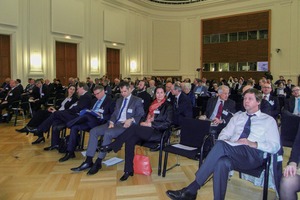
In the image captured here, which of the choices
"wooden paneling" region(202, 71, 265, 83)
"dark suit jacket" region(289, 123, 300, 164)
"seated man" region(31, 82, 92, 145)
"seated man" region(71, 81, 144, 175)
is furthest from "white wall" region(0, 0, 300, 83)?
"dark suit jacket" region(289, 123, 300, 164)

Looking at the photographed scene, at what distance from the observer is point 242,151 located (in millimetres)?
2916

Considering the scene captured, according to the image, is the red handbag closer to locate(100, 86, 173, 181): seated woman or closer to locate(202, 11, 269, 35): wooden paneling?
locate(100, 86, 173, 181): seated woman

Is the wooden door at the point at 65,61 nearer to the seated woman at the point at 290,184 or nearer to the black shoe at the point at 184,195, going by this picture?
the black shoe at the point at 184,195

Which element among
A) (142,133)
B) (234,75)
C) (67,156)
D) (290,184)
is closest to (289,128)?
(290,184)

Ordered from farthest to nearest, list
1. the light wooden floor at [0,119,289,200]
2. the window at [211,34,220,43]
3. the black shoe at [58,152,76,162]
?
1. the window at [211,34,220,43]
2. the black shoe at [58,152,76,162]
3. the light wooden floor at [0,119,289,200]

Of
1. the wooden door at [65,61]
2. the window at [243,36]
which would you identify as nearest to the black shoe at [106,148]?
the wooden door at [65,61]

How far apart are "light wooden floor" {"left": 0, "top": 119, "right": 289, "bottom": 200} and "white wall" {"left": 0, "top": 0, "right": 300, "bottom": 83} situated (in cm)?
835

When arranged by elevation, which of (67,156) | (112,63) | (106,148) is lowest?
(67,156)

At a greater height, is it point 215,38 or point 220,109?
point 215,38

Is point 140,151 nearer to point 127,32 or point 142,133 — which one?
point 142,133

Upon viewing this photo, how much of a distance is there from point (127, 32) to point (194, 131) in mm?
14291

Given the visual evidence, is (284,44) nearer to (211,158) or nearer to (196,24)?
(196,24)

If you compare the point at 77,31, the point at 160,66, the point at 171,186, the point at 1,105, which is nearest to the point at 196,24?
the point at 160,66

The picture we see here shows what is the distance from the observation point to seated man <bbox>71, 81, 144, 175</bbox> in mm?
4129
